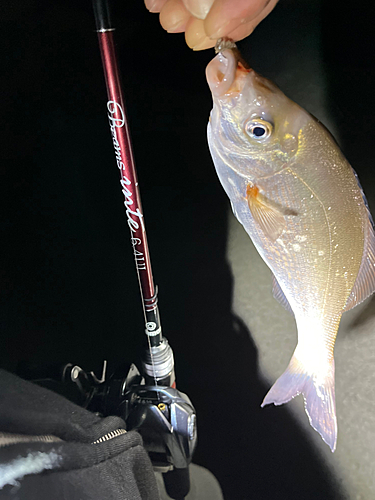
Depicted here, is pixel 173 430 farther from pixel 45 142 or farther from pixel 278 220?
pixel 45 142

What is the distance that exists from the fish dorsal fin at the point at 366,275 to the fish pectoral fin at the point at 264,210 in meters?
0.13

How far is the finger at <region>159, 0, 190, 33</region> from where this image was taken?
427 mm

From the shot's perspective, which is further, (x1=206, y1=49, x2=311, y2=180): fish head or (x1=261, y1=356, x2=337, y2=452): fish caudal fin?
(x1=261, y1=356, x2=337, y2=452): fish caudal fin

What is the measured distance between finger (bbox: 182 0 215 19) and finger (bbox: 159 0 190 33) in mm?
64

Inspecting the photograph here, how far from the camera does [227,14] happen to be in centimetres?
35

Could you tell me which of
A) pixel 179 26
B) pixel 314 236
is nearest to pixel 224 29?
pixel 179 26

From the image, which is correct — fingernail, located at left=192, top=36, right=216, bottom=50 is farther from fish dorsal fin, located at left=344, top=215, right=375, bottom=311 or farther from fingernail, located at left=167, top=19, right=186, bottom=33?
fish dorsal fin, located at left=344, top=215, right=375, bottom=311

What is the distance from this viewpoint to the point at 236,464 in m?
0.84

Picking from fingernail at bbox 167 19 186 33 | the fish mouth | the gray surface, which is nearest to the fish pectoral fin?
the fish mouth

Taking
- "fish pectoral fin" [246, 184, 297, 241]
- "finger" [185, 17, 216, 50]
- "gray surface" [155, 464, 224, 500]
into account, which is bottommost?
"gray surface" [155, 464, 224, 500]

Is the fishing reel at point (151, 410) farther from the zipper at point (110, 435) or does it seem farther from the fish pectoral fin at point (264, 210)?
the fish pectoral fin at point (264, 210)

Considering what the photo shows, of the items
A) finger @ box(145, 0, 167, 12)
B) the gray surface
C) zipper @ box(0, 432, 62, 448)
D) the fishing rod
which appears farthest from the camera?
the gray surface

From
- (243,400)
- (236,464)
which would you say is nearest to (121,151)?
(243,400)

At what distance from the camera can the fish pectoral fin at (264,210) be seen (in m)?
0.43
